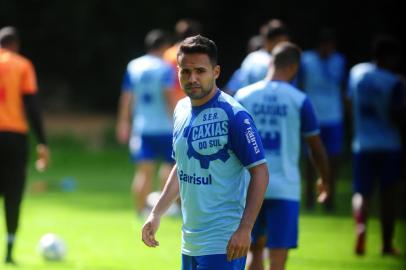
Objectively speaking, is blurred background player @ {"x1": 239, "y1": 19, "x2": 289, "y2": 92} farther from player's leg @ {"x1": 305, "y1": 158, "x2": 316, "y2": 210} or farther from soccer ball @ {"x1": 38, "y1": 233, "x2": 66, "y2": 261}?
player's leg @ {"x1": 305, "y1": 158, "x2": 316, "y2": 210}

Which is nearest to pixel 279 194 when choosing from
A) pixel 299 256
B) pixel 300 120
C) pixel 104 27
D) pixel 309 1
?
pixel 300 120

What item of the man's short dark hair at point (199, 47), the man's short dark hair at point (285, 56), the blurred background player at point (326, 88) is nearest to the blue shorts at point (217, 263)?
the man's short dark hair at point (199, 47)

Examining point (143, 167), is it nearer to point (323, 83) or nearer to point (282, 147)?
point (323, 83)

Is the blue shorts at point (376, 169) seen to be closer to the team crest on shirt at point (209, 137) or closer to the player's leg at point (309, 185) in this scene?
the player's leg at point (309, 185)

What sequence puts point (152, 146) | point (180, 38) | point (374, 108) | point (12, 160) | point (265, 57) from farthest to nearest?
point (152, 146)
point (180, 38)
point (374, 108)
point (265, 57)
point (12, 160)

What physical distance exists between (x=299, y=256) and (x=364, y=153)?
4.36 ft

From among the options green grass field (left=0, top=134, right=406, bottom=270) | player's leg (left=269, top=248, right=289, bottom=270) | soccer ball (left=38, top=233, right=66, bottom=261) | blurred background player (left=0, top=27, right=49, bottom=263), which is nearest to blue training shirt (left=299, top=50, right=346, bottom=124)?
green grass field (left=0, top=134, right=406, bottom=270)

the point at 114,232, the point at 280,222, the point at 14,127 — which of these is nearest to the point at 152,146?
the point at 114,232

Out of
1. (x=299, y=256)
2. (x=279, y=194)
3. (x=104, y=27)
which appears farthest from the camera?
(x=104, y=27)

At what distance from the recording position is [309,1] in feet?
76.5

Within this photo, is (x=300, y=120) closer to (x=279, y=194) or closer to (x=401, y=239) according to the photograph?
(x=279, y=194)

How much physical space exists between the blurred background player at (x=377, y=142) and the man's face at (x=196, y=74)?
16.4ft

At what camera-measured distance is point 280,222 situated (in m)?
8.20

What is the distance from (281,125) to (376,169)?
10.8 feet
